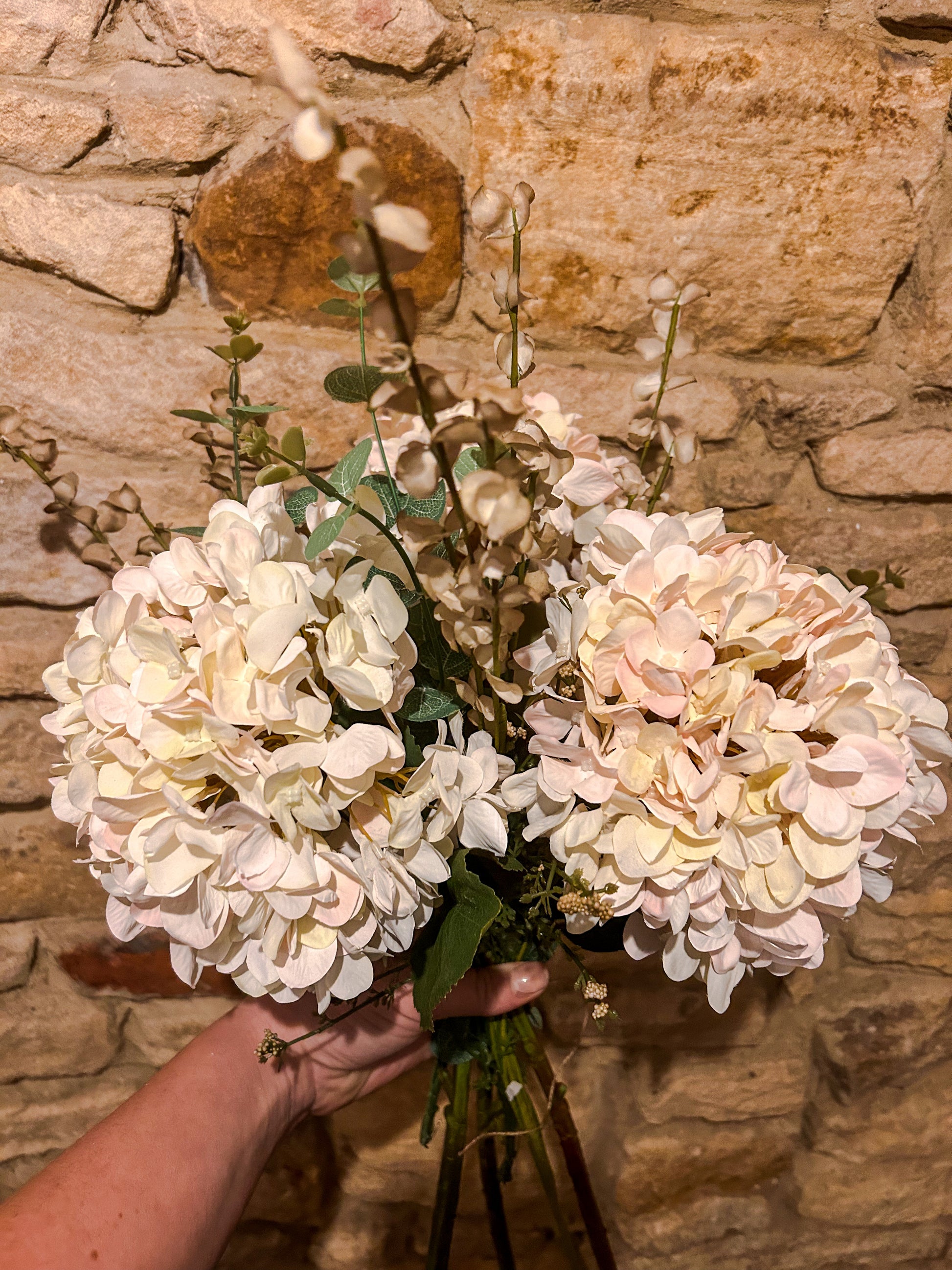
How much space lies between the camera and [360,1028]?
0.86 metres

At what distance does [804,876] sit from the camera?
21.7 inches

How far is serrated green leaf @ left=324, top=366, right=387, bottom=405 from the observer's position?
474mm

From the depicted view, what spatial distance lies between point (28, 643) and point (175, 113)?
63cm

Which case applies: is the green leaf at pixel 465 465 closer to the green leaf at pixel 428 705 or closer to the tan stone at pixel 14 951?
the green leaf at pixel 428 705

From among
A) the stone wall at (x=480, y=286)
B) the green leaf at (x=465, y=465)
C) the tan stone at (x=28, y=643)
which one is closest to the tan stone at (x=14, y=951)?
the stone wall at (x=480, y=286)

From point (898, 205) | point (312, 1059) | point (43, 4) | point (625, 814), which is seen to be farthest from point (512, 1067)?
point (43, 4)

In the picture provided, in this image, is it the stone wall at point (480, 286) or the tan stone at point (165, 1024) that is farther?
the tan stone at point (165, 1024)

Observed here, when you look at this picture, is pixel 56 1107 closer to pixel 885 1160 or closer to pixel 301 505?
pixel 301 505

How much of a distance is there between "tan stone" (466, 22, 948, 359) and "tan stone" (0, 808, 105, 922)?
0.91 meters

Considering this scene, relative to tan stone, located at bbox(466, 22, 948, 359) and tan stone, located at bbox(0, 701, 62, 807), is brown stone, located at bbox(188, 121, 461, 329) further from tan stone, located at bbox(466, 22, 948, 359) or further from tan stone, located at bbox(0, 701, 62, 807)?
tan stone, located at bbox(0, 701, 62, 807)

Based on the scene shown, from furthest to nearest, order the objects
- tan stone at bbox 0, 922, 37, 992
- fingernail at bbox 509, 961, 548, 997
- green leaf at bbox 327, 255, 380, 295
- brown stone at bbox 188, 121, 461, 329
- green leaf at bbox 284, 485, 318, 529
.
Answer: tan stone at bbox 0, 922, 37, 992, brown stone at bbox 188, 121, 461, 329, fingernail at bbox 509, 961, 548, 997, green leaf at bbox 284, 485, 318, 529, green leaf at bbox 327, 255, 380, 295

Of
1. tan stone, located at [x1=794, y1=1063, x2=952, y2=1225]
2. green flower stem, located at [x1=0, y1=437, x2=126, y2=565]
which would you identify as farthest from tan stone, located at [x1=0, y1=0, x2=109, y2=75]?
tan stone, located at [x1=794, y1=1063, x2=952, y2=1225]

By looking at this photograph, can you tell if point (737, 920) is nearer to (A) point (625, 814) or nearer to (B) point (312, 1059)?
(A) point (625, 814)

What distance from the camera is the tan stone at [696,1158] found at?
124 centimetres
